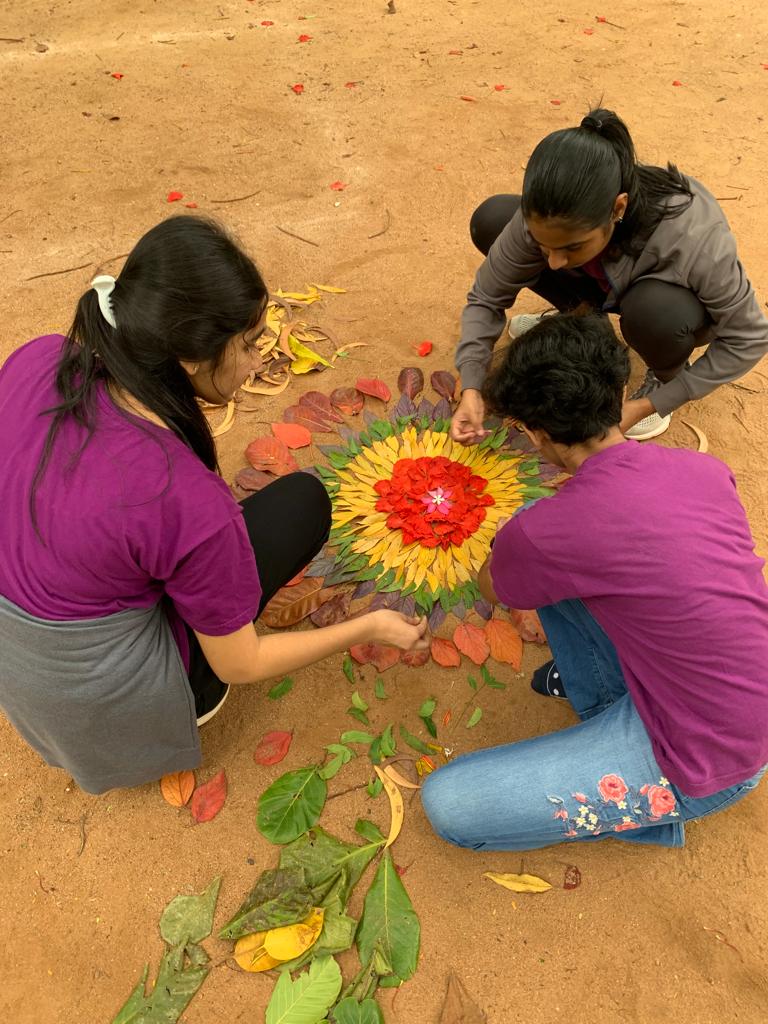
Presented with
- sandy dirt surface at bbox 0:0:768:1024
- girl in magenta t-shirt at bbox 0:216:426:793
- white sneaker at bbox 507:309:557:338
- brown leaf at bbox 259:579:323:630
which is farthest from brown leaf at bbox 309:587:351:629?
white sneaker at bbox 507:309:557:338

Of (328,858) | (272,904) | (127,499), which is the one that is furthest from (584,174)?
(272,904)

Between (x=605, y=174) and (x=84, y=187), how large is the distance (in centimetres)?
285

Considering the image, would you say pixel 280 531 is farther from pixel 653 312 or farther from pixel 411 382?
pixel 653 312

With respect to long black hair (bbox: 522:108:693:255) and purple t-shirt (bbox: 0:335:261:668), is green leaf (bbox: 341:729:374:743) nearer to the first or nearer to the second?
purple t-shirt (bbox: 0:335:261:668)

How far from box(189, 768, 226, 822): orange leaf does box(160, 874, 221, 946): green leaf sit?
16 centimetres

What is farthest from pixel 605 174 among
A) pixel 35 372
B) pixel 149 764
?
pixel 149 764

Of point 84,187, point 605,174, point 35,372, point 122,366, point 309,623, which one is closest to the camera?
point 122,366

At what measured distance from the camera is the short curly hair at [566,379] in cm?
139

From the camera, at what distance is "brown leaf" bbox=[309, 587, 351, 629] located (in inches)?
80.3

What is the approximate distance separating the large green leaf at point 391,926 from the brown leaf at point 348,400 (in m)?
1.50

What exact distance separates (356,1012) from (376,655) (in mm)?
819

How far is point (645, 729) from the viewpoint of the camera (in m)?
1.51

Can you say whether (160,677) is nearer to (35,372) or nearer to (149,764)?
(149,764)

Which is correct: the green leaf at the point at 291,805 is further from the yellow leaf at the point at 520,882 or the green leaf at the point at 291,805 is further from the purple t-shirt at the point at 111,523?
the purple t-shirt at the point at 111,523
